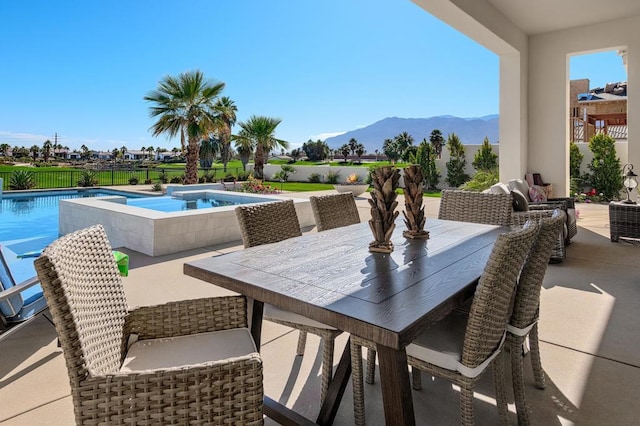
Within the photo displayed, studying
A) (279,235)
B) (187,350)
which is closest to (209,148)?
(279,235)

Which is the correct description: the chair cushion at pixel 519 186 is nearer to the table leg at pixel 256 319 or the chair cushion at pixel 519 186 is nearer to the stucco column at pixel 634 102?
the stucco column at pixel 634 102

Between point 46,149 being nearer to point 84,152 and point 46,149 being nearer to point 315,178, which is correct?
point 84,152

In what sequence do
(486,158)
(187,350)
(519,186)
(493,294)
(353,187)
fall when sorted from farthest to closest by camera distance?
(486,158), (353,187), (519,186), (187,350), (493,294)

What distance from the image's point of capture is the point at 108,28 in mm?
22125

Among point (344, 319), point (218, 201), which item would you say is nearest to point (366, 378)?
point (344, 319)

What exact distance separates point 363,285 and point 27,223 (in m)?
8.91

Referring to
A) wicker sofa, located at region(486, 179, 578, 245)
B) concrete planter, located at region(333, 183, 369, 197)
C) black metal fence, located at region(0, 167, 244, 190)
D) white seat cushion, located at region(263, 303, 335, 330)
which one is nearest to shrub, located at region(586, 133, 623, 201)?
wicker sofa, located at region(486, 179, 578, 245)

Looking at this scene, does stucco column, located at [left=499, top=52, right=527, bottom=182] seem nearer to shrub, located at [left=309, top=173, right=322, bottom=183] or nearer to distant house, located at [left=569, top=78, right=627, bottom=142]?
distant house, located at [left=569, top=78, right=627, bottom=142]

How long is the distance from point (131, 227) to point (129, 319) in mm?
3817

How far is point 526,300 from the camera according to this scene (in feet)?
5.57

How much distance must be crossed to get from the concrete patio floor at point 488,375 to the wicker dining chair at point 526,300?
0.55 ft

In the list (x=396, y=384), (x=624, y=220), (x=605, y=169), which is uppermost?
(x=605, y=169)

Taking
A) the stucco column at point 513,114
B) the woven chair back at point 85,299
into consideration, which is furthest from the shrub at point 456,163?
the woven chair back at point 85,299

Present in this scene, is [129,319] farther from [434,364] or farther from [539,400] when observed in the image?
[539,400]
